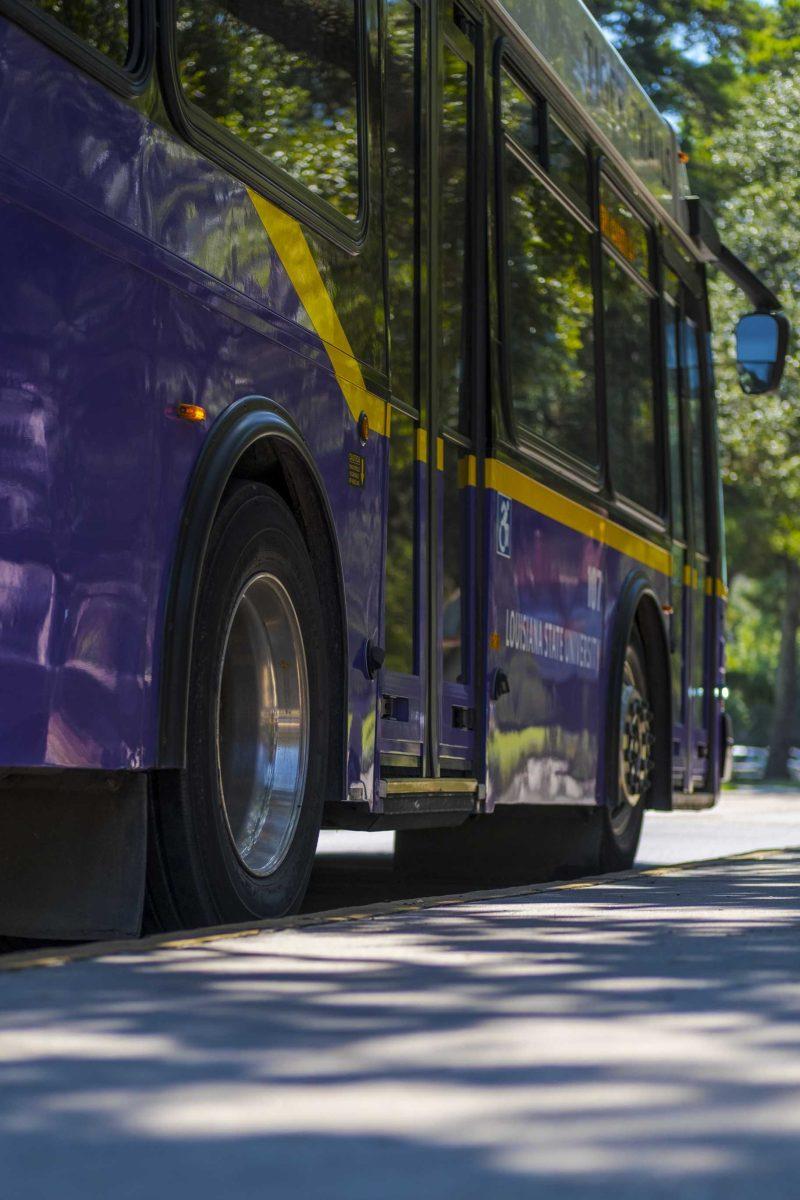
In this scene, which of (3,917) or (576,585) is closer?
(3,917)

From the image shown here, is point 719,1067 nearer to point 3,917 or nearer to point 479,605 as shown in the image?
point 3,917

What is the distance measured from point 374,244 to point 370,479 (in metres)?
0.73

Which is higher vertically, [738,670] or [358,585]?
[738,670]

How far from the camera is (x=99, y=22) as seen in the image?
4750 millimetres

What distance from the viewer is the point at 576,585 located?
9.08 metres

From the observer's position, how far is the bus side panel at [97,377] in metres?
4.30

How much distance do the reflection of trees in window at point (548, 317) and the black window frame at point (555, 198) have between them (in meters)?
0.04

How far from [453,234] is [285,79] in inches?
76.4

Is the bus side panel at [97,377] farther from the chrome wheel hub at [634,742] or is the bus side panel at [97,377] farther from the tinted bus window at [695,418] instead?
the tinted bus window at [695,418]

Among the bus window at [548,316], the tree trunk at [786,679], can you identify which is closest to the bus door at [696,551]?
the bus window at [548,316]

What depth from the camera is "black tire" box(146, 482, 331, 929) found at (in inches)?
201

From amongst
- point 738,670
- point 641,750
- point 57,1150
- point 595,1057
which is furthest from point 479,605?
point 738,670

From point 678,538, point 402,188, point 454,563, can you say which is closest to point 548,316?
point 454,563

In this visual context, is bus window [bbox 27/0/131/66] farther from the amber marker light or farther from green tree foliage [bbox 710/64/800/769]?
green tree foliage [bbox 710/64/800/769]
